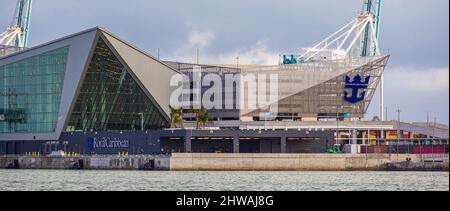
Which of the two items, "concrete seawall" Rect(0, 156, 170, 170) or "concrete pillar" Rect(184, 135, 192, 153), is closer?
"concrete seawall" Rect(0, 156, 170, 170)

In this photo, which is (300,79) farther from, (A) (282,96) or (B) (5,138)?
(B) (5,138)

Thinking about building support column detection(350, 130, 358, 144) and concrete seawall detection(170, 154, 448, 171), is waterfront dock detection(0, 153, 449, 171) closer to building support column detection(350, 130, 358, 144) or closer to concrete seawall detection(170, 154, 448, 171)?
concrete seawall detection(170, 154, 448, 171)

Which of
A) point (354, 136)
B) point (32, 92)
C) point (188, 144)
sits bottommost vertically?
point (188, 144)

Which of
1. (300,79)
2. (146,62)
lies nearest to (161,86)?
(146,62)

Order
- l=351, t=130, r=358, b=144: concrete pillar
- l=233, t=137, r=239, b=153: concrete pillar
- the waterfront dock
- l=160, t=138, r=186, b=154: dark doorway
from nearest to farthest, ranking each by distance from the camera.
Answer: the waterfront dock
l=233, t=137, r=239, b=153: concrete pillar
l=160, t=138, r=186, b=154: dark doorway
l=351, t=130, r=358, b=144: concrete pillar

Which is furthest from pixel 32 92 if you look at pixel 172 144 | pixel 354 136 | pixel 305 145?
pixel 354 136

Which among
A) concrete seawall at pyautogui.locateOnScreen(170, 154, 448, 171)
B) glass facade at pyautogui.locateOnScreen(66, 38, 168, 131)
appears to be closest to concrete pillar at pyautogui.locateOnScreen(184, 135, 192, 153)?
concrete seawall at pyautogui.locateOnScreen(170, 154, 448, 171)

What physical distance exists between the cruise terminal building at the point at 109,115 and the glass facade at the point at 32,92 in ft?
0.43

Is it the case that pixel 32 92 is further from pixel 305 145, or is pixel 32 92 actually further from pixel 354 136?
pixel 354 136

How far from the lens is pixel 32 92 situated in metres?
143

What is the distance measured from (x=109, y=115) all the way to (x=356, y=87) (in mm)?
42324

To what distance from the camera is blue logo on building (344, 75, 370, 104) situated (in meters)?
162

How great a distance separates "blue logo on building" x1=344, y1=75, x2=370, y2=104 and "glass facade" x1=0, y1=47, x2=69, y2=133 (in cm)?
4580
